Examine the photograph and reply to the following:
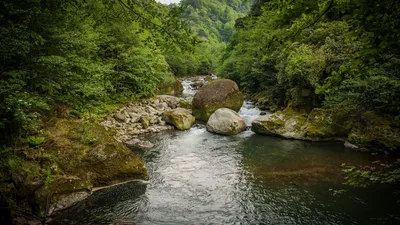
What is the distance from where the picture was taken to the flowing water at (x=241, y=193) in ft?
21.3

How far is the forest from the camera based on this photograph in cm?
279

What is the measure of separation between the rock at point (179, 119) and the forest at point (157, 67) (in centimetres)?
366

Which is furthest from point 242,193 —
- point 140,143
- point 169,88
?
point 169,88

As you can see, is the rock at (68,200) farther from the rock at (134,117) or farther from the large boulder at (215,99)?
the large boulder at (215,99)

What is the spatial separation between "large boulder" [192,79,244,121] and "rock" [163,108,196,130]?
1.34 meters

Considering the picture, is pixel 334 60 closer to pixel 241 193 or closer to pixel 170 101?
pixel 241 193

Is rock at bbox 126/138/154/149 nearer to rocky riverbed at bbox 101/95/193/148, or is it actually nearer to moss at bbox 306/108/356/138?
rocky riverbed at bbox 101/95/193/148

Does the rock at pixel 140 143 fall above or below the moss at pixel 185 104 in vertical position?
below

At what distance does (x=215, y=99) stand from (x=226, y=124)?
10.7 ft

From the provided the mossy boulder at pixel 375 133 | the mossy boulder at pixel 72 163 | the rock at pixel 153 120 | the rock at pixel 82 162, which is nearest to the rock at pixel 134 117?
the rock at pixel 153 120

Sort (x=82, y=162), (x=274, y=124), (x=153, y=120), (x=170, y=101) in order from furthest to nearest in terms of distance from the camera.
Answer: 1. (x=170, y=101)
2. (x=153, y=120)
3. (x=274, y=124)
4. (x=82, y=162)

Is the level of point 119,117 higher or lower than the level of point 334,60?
lower

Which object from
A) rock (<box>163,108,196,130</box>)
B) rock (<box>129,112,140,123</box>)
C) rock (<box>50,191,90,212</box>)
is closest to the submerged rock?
rock (<box>163,108,196,130</box>)

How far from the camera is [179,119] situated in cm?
1516
